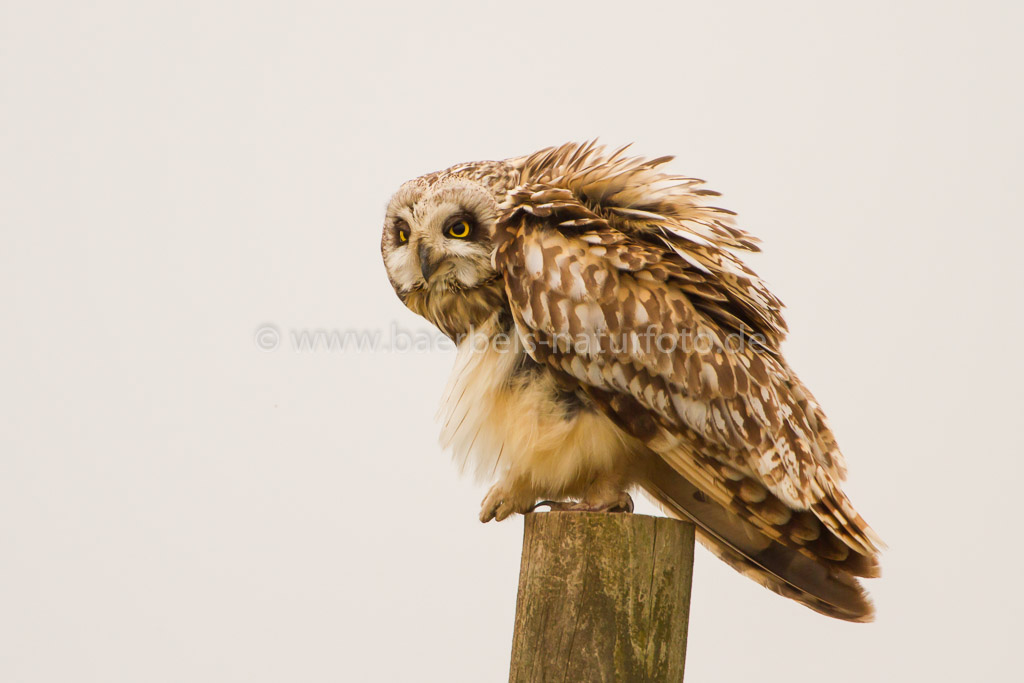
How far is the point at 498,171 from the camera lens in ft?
9.67

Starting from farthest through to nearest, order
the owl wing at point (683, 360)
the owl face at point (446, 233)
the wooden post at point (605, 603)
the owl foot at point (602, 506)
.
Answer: the owl face at point (446, 233) → the owl foot at point (602, 506) → the owl wing at point (683, 360) → the wooden post at point (605, 603)

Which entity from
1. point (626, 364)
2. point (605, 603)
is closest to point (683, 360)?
point (626, 364)

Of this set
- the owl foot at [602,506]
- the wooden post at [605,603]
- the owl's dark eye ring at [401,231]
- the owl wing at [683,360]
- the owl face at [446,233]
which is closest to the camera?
the wooden post at [605,603]

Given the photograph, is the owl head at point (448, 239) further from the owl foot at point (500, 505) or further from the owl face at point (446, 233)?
the owl foot at point (500, 505)

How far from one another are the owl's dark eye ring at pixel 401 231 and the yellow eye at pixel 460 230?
20 cm

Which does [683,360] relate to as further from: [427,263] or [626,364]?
[427,263]

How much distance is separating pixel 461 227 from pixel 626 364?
77cm

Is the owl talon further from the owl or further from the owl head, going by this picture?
the owl head

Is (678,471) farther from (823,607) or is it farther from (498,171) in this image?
(498,171)

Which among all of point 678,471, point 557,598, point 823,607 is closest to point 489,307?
point 678,471

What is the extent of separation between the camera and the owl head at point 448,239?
9.10 feet

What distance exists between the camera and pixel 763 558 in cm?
271

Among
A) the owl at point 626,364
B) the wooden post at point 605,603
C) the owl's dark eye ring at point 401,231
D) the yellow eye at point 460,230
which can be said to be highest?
the owl's dark eye ring at point 401,231

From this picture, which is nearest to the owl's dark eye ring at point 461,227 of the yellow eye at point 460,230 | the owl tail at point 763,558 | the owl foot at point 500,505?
the yellow eye at point 460,230
